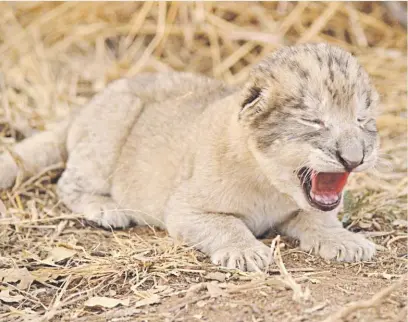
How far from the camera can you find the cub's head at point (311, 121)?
4.10 metres

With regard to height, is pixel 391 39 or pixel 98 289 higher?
pixel 391 39

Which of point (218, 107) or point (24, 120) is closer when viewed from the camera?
point (218, 107)

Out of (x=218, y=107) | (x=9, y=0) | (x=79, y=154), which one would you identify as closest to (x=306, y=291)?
(x=218, y=107)

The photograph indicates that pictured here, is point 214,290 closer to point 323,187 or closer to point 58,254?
point 323,187

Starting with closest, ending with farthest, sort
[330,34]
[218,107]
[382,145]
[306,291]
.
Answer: [306,291], [218,107], [382,145], [330,34]

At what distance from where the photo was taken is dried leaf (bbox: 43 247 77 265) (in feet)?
15.4

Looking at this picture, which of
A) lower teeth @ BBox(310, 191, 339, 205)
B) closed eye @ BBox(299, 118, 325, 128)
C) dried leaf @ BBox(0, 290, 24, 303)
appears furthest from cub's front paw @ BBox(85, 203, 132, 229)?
closed eye @ BBox(299, 118, 325, 128)

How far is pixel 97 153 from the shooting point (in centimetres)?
580

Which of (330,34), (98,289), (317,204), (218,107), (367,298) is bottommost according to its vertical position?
(98,289)

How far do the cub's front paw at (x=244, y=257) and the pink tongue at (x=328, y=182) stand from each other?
0.45 metres

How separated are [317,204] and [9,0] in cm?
559

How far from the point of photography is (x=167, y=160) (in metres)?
5.34

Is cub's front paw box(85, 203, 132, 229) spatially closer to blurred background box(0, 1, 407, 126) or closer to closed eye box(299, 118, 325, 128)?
closed eye box(299, 118, 325, 128)

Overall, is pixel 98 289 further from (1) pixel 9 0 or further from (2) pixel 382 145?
(1) pixel 9 0
